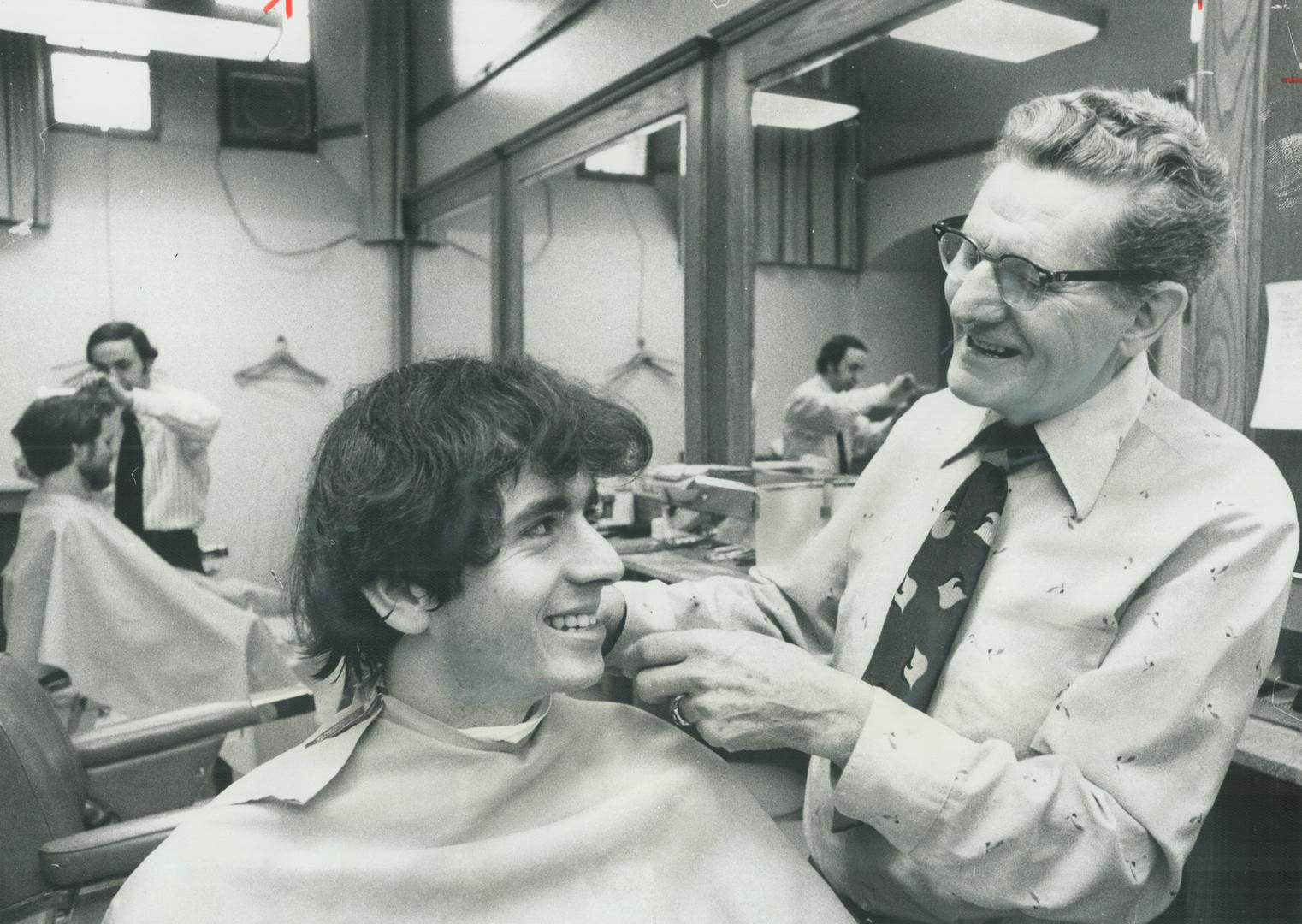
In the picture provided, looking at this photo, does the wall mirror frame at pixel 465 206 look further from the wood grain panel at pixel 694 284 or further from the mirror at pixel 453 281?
the wood grain panel at pixel 694 284

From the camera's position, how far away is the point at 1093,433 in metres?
1.22

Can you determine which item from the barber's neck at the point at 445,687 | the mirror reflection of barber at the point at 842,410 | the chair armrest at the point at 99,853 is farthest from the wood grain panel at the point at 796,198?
the chair armrest at the point at 99,853

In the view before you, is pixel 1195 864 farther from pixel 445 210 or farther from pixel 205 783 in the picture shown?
pixel 205 783

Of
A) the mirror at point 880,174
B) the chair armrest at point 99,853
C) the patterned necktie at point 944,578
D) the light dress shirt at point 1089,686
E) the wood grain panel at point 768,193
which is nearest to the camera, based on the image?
the light dress shirt at point 1089,686

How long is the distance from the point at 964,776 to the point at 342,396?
0.95m

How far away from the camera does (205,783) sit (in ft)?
7.71

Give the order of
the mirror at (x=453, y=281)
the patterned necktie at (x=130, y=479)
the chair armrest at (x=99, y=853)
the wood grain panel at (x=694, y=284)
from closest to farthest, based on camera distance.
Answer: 1. the chair armrest at (x=99, y=853)
2. the mirror at (x=453, y=281)
3. the patterned necktie at (x=130, y=479)
4. the wood grain panel at (x=694, y=284)

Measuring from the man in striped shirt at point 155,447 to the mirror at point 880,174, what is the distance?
1.58 metres

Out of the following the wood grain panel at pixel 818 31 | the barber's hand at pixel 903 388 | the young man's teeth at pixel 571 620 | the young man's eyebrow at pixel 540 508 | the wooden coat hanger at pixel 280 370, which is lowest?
the young man's teeth at pixel 571 620

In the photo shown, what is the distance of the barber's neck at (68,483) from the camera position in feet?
6.39

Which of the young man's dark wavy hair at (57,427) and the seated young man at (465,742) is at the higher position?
the young man's dark wavy hair at (57,427)

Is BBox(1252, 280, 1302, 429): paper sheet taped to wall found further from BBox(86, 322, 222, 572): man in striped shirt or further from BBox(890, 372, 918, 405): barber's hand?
BBox(86, 322, 222, 572): man in striped shirt

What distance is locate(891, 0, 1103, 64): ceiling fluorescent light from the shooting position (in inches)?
78.2

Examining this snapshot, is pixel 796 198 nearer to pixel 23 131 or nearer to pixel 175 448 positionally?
pixel 175 448
